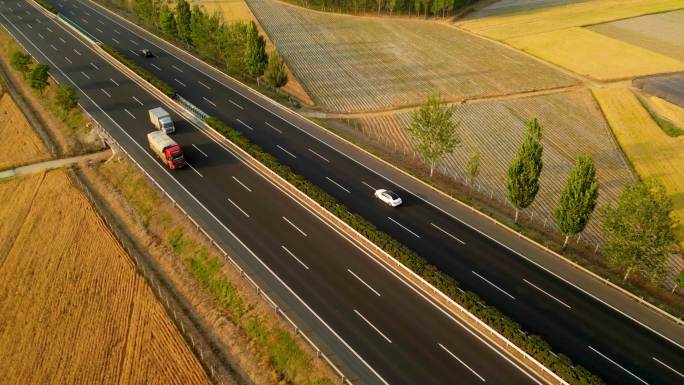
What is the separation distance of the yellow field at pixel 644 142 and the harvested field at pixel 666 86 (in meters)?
3.84

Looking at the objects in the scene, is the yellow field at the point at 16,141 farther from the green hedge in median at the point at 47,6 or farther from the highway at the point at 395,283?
the green hedge in median at the point at 47,6

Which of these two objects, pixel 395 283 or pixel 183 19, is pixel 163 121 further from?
pixel 395 283

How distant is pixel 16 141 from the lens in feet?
192

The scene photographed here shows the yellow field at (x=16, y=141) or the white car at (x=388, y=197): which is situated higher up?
the white car at (x=388, y=197)

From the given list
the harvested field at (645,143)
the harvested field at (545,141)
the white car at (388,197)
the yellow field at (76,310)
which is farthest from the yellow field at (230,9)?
the harvested field at (645,143)

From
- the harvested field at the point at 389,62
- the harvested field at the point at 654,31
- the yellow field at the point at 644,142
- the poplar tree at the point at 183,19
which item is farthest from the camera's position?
the harvested field at the point at 654,31

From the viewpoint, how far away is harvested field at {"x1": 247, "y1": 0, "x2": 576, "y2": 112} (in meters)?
75.6

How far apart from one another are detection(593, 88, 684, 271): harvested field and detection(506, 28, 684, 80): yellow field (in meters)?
10.1

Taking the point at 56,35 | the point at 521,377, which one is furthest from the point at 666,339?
the point at 56,35

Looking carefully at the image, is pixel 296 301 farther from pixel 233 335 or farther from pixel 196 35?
pixel 196 35

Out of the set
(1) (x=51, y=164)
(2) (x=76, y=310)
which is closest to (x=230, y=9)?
(1) (x=51, y=164)

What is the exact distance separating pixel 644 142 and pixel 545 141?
12.9 m

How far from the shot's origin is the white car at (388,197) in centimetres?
4475

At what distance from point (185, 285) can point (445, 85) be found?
5896cm
